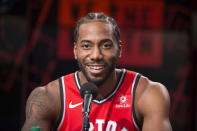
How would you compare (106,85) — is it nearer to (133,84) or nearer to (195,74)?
(133,84)

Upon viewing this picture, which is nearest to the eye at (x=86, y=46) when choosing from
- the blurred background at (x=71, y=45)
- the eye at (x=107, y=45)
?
the eye at (x=107, y=45)

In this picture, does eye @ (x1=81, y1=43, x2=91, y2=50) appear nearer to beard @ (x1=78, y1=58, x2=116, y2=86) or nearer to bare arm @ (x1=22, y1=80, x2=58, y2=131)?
beard @ (x1=78, y1=58, x2=116, y2=86)

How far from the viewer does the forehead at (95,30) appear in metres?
3.79

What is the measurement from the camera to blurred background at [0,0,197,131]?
6.71m

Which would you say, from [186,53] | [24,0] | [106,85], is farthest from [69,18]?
[106,85]

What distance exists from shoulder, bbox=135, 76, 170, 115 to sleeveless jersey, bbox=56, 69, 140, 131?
56 mm

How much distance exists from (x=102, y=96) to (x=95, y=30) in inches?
19.4

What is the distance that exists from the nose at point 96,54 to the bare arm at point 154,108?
426 mm

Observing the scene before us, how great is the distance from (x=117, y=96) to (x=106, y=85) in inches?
4.2

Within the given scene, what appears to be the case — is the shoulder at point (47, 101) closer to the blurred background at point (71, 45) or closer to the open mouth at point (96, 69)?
the open mouth at point (96, 69)

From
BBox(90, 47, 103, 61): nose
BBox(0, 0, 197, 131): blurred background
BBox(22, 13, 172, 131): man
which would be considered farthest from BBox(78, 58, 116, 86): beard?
BBox(0, 0, 197, 131): blurred background

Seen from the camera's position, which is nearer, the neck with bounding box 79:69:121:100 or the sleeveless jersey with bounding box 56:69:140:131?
the sleeveless jersey with bounding box 56:69:140:131

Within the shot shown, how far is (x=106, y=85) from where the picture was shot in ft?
13.2

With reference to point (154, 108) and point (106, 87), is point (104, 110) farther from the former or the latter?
point (154, 108)
